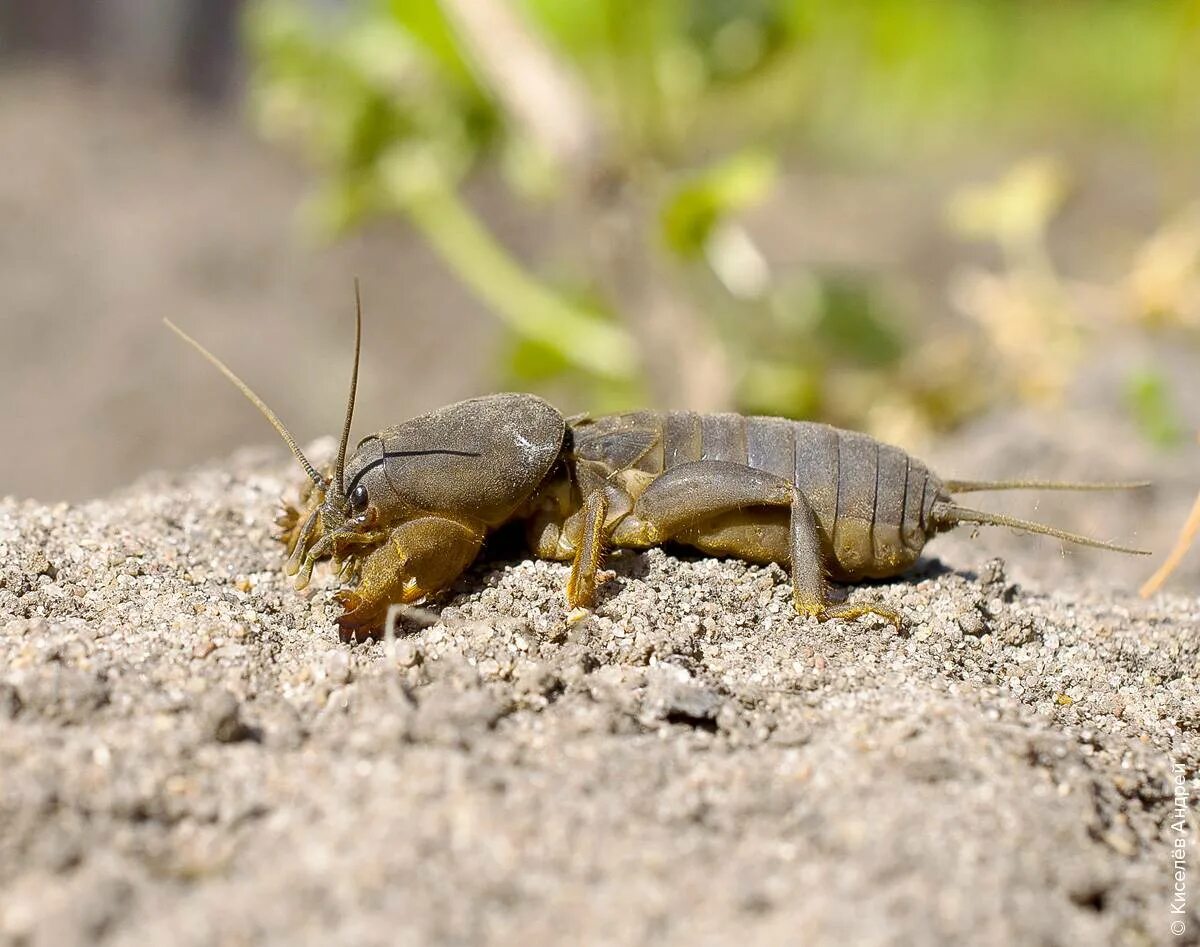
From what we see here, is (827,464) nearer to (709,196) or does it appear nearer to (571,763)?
(571,763)

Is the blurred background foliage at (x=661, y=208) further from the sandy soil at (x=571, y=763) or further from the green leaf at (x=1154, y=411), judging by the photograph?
the sandy soil at (x=571, y=763)

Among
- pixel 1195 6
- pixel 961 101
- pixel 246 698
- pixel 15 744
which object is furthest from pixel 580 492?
pixel 961 101

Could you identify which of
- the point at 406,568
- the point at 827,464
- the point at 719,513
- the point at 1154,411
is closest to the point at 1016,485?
the point at 827,464

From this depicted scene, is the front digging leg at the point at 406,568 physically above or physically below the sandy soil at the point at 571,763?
above

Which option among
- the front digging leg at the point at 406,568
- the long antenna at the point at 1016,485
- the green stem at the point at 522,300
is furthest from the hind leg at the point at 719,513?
the green stem at the point at 522,300

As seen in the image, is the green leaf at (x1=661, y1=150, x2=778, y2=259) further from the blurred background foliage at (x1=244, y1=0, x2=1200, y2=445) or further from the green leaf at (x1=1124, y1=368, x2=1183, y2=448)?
the green leaf at (x1=1124, y1=368, x2=1183, y2=448)

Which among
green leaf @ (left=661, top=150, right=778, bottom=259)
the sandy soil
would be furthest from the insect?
green leaf @ (left=661, top=150, right=778, bottom=259)

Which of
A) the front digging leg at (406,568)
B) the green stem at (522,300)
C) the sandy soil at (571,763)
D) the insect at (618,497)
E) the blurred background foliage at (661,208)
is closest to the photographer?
the sandy soil at (571,763)
